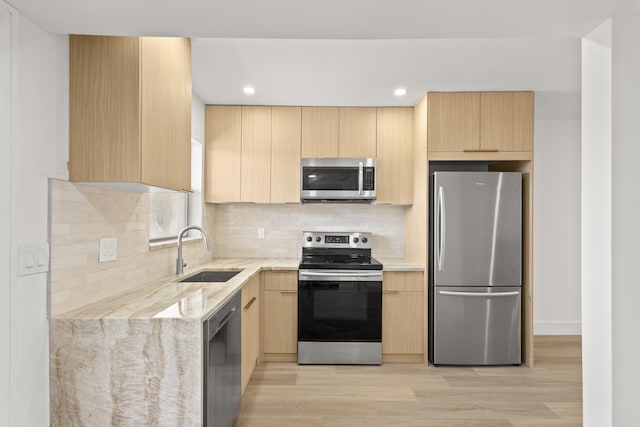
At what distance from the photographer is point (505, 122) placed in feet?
11.9

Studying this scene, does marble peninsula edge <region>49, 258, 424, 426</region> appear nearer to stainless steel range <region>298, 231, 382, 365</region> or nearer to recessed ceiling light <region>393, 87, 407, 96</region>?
stainless steel range <region>298, 231, 382, 365</region>

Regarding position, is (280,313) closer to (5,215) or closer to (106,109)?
(106,109)

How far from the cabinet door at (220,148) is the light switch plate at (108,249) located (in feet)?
6.09

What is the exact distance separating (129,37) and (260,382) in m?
2.54

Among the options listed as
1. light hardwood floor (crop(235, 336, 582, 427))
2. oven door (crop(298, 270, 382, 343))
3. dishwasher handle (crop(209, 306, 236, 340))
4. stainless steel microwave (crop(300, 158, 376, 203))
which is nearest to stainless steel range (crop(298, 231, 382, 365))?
oven door (crop(298, 270, 382, 343))

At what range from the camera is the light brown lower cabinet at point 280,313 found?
3721mm

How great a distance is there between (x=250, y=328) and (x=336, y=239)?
1407 mm

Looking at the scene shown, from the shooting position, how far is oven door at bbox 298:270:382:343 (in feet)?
12.0

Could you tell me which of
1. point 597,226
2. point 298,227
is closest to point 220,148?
point 298,227

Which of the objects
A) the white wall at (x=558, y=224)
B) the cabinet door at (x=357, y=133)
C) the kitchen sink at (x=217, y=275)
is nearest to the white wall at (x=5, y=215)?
the kitchen sink at (x=217, y=275)

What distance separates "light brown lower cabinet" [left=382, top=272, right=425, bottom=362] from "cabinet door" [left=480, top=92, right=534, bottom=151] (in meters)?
1.31

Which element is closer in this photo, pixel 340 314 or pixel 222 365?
pixel 222 365

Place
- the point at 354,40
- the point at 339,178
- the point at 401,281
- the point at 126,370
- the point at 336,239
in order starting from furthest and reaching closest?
the point at 336,239 → the point at 339,178 → the point at 401,281 → the point at 354,40 → the point at 126,370
